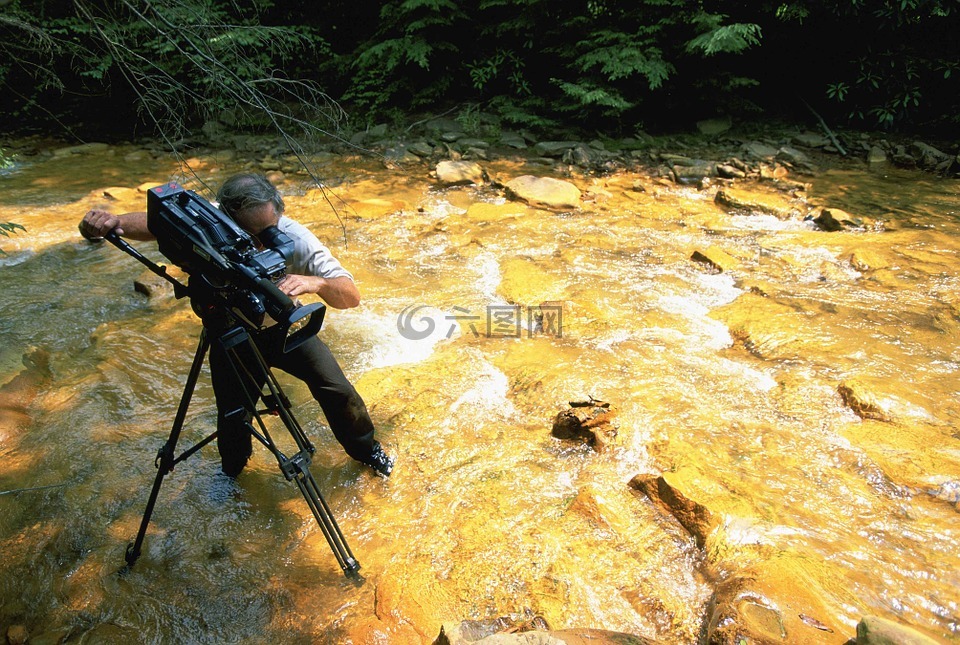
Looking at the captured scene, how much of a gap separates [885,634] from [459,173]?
23.1ft

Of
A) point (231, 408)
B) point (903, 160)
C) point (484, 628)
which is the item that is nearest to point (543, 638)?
point (484, 628)

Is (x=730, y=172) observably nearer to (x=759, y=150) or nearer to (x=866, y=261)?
(x=759, y=150)

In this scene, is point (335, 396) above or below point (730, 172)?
above

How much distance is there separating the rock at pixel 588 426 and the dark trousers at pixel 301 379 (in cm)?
112

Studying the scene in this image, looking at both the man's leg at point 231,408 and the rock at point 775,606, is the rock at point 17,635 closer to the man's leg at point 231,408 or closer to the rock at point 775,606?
the man's leg at point 231,408

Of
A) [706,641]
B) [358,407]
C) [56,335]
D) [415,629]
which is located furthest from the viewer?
[56,335]

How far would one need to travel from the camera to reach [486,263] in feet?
18.9

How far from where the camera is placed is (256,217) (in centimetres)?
232

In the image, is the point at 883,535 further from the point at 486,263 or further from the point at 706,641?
the point at 486,263

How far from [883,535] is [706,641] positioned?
1220 millimetres

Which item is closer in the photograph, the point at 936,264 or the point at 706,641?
the point at 706,641

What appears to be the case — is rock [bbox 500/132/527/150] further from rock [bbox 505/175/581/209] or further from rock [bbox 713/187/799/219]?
rock [bbox 713/187/799/219]

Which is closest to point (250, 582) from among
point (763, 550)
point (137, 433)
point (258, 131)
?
point (137, 433)

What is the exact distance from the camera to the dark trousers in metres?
2.50
